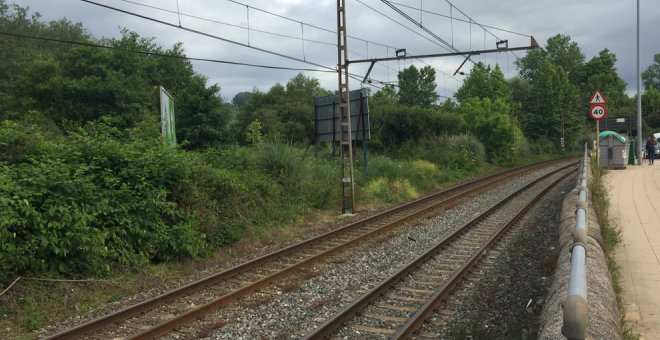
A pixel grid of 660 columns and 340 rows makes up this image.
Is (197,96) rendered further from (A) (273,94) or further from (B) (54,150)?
(B) (54,150)

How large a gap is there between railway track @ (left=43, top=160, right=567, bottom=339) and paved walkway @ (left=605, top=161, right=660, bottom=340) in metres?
5.16

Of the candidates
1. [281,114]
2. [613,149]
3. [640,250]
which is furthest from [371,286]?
[281,114]

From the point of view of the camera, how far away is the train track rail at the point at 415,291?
20.0 feet

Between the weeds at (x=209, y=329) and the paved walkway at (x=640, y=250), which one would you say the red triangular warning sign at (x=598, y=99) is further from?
the weeds at (x=209, y=329)

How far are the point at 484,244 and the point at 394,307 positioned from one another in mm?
4219

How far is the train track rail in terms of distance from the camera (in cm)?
611

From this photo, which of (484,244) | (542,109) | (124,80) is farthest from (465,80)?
(484,244)

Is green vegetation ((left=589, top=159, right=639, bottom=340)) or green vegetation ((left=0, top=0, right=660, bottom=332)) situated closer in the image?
green vegetation ((left=589, top=159, right=639, bottom=340))

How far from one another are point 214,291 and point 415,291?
10.5 ft

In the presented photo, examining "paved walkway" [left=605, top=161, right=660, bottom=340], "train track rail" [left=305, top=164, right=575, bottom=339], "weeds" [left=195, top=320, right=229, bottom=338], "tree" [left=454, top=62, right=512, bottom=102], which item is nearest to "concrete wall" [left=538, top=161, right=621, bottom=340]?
"paved walkway" [left=605, top=161, right=660, bottom=340]

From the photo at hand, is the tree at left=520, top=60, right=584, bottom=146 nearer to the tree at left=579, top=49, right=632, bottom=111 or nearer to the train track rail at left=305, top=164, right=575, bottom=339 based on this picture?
the tree at left=579, top=49, right=632, bottom=111

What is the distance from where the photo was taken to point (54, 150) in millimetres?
9258

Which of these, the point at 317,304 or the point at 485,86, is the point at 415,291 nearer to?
the point at 317,304

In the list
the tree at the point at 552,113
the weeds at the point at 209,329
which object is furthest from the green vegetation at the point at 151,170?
the tree at the point at 552,113
